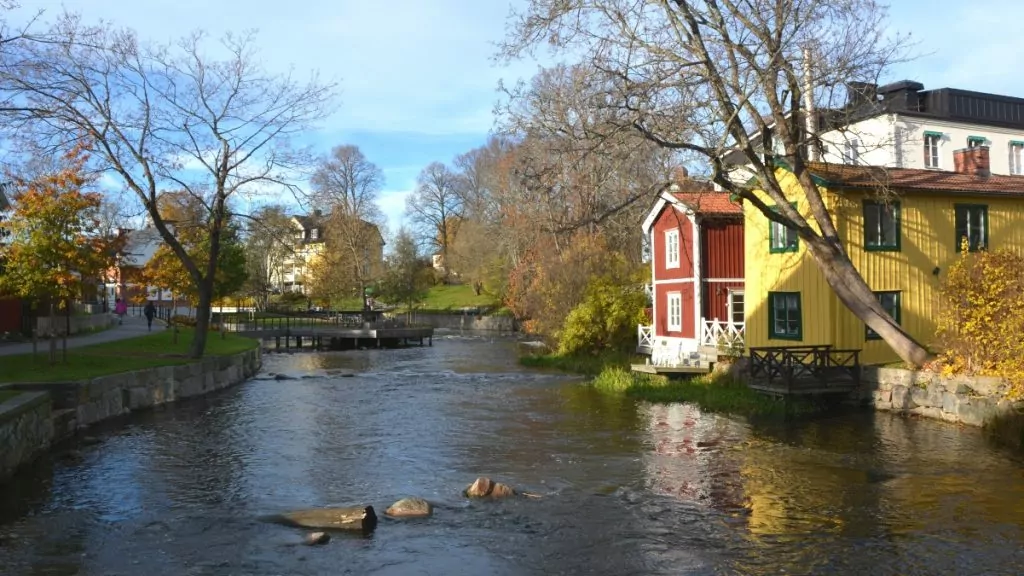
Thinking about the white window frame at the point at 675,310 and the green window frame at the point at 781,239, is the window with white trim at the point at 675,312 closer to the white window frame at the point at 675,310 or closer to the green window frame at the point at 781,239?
the white window frame at the point at 675,310

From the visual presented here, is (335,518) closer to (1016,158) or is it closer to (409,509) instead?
(409,509)

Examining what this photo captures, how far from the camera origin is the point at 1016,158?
1548 inches

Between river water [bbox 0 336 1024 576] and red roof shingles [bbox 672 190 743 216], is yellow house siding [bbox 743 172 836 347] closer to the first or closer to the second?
red roof shingles [bbox 672 190 743 216]

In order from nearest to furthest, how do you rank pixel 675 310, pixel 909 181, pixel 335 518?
1. pixel 335 518
2. pixel 909 181
3. pixel 675 310

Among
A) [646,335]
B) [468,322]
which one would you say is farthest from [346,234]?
[646,335]

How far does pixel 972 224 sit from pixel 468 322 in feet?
148

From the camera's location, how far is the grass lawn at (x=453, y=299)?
70.2 m

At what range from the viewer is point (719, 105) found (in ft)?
57.4

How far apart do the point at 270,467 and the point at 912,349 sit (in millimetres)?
13901

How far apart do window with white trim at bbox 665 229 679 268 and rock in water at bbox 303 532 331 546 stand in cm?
2039

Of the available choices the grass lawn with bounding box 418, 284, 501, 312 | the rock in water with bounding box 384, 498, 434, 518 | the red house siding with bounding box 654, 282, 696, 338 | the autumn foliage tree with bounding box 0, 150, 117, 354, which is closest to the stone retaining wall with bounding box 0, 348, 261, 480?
the autumn foliage tree with bounding box 0, 150, 117, 354

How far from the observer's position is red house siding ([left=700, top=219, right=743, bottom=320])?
26438 millimetres


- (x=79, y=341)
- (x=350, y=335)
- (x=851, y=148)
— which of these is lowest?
(x=350, y=335)

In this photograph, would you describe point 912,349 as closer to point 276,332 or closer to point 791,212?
point 791,212
